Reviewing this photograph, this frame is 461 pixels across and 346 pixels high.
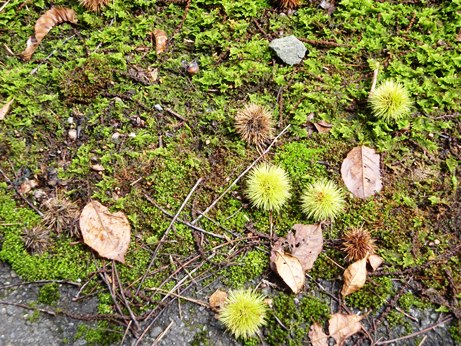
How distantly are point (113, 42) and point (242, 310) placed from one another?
225cm

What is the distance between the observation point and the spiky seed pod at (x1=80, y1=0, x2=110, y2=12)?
3.30m

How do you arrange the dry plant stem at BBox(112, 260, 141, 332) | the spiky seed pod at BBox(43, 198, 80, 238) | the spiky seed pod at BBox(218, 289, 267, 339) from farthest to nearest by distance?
the spiky seed pod at BBox(43, 198, 80, 238)
the dry plant stem at BBox(112, 260, 141, 332)
the spiky seed pod at BBox(218, 289, 267, 339)

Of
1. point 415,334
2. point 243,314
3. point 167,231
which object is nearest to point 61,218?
point 167,231

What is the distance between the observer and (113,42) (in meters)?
3.33

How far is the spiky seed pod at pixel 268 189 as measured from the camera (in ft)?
8.94

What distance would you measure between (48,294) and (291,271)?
1.52 metres

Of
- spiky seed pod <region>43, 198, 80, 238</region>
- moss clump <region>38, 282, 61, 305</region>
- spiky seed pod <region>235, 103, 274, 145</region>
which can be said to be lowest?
moss clump <region>38, 282, 61, 305</region>

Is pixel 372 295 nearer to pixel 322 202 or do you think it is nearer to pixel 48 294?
pixel 322 202

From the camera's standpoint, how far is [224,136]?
3.07 metres

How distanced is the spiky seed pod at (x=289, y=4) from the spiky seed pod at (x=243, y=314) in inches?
88.2

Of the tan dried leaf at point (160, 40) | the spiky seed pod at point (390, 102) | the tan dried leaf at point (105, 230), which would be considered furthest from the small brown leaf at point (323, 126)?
the tan dried leaf at point (105, 230)

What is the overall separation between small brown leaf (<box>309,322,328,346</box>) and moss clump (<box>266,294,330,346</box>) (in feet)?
0.10

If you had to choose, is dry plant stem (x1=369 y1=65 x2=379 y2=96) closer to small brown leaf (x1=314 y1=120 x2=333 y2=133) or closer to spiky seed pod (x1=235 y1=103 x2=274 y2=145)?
small brown leaf (x1=314 y1=120 x2=333 y2=133)

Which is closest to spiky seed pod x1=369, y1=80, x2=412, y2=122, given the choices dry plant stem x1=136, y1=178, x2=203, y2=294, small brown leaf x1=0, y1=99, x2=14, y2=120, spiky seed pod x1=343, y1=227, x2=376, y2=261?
spiky seed pod x1=343, y1=227, x2=376, y2=261
